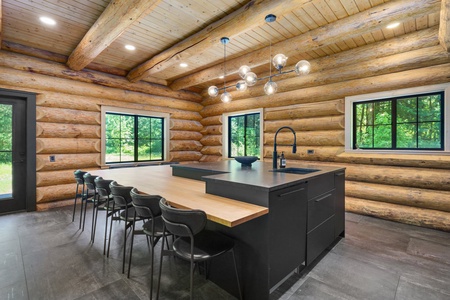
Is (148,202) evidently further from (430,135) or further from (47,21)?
(430,135)

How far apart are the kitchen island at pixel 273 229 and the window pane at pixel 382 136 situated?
2250 millimetres

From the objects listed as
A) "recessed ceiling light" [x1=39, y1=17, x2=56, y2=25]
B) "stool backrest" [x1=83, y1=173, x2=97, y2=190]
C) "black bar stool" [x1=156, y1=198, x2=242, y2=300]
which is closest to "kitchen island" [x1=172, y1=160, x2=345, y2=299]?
"black bar stool" [x1=156, y1=198, x2=242, y2=300]

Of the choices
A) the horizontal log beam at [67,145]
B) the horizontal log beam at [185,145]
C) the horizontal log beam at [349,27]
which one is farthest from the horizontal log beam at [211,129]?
the horizontal log beam at [67,145]

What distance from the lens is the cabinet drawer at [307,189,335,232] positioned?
7.31 ft

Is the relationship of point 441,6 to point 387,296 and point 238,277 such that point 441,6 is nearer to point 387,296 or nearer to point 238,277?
point 387,296

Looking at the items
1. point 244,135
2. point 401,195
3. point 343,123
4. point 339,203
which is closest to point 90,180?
point 339,203

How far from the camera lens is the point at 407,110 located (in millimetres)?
3693

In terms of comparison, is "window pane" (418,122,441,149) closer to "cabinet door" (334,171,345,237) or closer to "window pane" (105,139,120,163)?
"cabinet door" (334,171,345,237)

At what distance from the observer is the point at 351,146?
13.6ft

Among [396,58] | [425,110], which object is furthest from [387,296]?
[396,58]

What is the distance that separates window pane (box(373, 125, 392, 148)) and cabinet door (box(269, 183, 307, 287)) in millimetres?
2759

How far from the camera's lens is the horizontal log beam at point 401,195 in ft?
10.9

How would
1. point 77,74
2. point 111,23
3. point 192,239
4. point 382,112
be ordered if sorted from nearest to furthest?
1. point 192,239
2. point 111,23
3. point 382,112
4. point 77,74

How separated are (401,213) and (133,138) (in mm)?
5730
